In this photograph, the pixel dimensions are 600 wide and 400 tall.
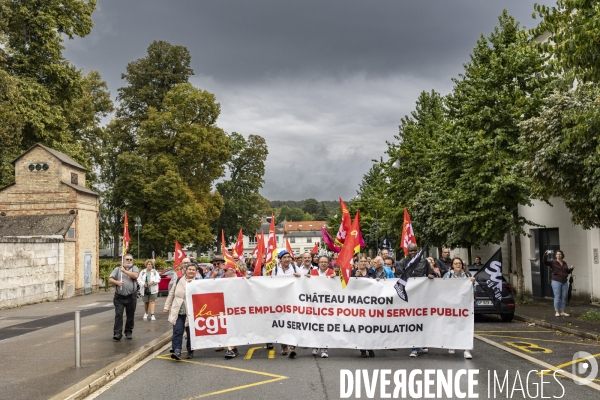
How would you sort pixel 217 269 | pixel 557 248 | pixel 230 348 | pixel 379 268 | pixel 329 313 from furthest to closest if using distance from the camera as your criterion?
pixel 557 248
pixel 217 269
pixel 379 268
pixel 230 348
pixel 329 313

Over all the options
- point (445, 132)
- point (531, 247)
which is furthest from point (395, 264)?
point (531, 247)

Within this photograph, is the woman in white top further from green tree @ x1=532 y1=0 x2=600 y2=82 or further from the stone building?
the stone building

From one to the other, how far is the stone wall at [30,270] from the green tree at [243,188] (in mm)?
39455

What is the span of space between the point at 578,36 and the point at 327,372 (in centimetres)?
707

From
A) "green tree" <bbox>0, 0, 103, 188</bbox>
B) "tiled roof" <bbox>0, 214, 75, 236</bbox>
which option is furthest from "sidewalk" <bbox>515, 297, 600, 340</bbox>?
"green tree" <bbox>0, 0, 103, 188</bbox>

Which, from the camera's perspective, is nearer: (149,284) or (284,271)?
(284,271)

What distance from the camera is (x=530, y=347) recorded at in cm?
1246

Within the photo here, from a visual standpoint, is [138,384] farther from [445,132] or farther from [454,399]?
[445,132]

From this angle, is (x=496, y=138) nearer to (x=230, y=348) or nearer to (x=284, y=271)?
(x=284, y=271)

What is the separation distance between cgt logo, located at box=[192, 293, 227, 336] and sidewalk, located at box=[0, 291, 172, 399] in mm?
1251

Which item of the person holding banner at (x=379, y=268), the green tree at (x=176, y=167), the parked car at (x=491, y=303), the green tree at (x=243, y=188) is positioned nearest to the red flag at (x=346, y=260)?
the person holding banner at (x=379, y=268)

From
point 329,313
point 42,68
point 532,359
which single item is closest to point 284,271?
point 329,313

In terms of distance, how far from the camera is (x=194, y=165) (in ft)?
179

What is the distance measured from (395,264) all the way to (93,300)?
2070 centimetres
